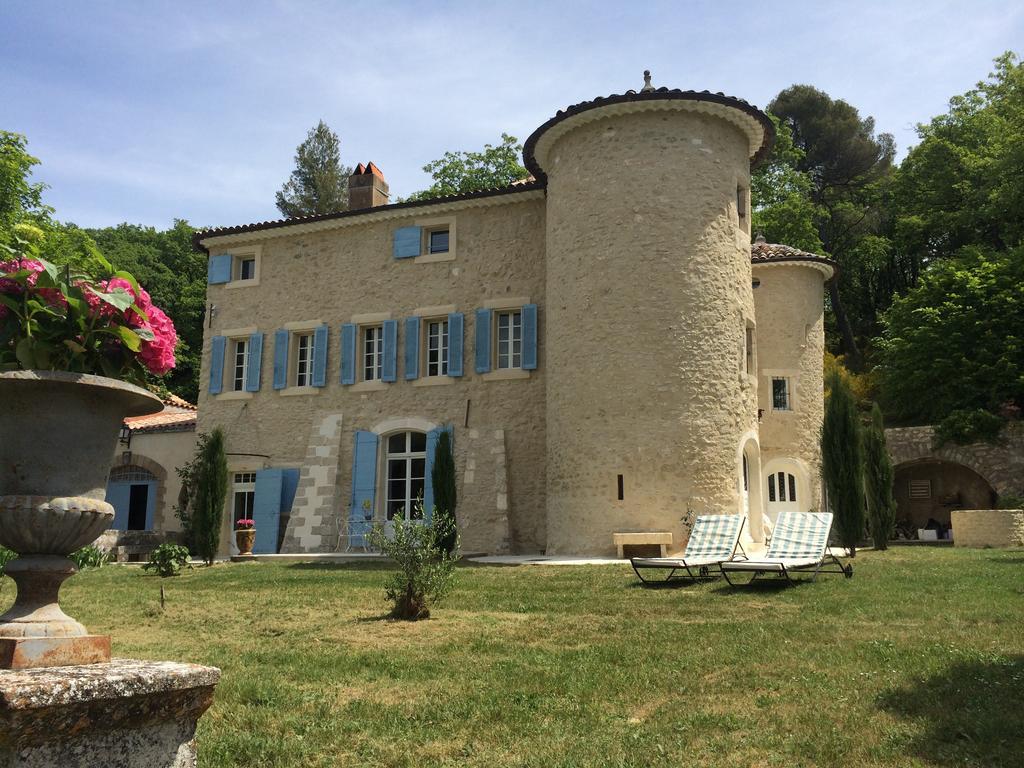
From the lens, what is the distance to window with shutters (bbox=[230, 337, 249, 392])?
64.2 feet

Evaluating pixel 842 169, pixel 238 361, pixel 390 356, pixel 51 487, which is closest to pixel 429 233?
pixel 390 356

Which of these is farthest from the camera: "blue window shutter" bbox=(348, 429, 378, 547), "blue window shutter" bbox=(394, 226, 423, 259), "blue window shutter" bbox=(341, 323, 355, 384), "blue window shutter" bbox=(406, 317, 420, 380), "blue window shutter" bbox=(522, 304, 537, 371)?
"blue window shutter" bbox=(394, 226, 423, 259)

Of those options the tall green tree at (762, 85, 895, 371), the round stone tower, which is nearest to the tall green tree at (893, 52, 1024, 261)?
the tall green tree at (762, 85, 895, 371)

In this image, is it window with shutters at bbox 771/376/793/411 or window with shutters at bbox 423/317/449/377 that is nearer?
window with shutters at bbox 423/317/449/377

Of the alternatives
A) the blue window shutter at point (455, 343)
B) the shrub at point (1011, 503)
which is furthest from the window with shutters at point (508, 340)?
the shrub at point (1011, 503)

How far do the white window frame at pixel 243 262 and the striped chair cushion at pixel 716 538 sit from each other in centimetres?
1294

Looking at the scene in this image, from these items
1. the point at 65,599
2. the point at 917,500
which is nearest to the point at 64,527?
the point at 65,599

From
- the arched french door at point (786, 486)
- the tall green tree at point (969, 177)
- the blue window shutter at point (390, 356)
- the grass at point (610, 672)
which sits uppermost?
the tall green tree at point (969, 177)

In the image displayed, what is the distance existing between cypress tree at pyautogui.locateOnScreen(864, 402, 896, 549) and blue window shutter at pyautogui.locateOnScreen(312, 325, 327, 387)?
1098 cm

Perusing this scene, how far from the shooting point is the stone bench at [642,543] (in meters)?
13.6

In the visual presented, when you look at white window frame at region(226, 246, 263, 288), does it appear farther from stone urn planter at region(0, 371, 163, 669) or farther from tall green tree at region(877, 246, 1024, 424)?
stone urn planter at region(0, 371, 163, 669)

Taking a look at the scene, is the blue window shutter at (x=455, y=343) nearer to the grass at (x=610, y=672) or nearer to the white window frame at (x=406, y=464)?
the white window frame at (x=406, y=464)

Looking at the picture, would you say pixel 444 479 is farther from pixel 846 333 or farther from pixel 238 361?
pixel 846 333

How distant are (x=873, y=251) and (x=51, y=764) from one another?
3262 cm
